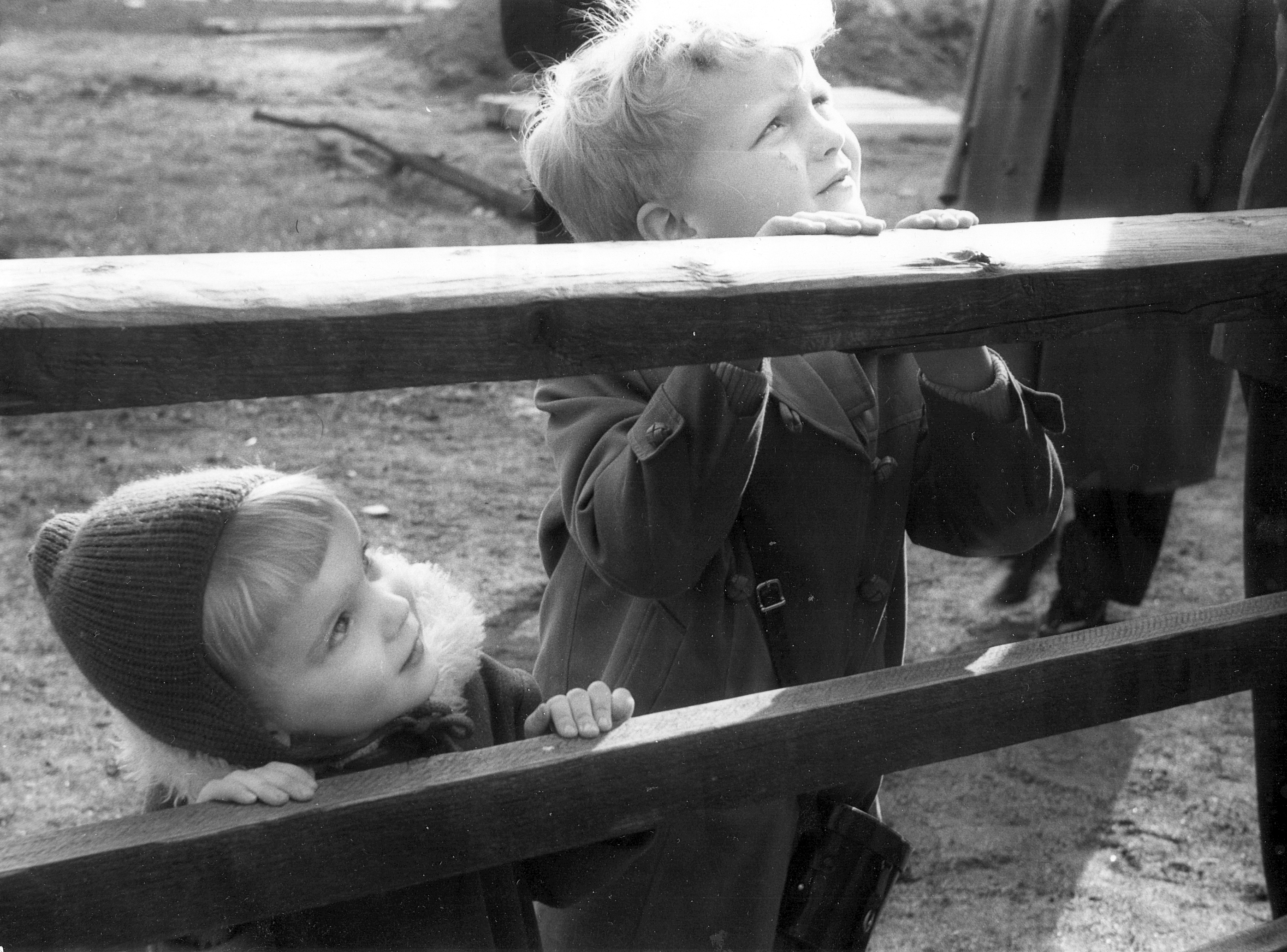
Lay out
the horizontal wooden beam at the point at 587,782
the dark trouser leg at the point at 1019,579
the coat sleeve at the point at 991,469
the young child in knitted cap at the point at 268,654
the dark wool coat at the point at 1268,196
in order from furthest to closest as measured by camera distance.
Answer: the dark trouser leg at the point at 1019,579 → the dark wool coat at the point at 1268,196 → the coat sleeve at the point at 991,469 → the young child in knitted cap at the point at 268,654 → the horizontal wooden beam at the point at 587,782

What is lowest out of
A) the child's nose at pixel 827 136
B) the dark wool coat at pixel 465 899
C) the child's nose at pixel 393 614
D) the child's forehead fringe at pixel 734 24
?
the dark wool coat at pixel 465 899

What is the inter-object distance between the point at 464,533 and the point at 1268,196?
2584mm

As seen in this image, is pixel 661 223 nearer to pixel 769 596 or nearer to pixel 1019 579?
pixel 769 596

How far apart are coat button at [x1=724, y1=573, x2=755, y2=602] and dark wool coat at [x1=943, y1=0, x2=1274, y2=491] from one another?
2.18 metres

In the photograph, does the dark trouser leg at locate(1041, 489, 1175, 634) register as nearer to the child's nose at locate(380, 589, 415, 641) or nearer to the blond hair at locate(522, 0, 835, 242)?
the blond hair at locate(522, 0, 835, 242)

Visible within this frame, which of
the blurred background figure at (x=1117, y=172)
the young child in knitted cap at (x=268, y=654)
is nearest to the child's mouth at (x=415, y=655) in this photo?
the young child in knitted cap at (x=268, y=654)

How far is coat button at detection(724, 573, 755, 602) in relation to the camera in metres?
1.63

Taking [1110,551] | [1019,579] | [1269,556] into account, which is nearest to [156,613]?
[1269,556]

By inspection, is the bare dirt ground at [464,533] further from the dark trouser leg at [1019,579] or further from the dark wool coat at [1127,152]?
the dark wool coat at [1127,152]

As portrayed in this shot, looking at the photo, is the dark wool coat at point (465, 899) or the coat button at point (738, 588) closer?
the dark wool coat at point (465, 899)

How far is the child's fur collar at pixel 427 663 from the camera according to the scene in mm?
1346

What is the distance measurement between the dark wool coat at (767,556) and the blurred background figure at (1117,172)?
1.99m

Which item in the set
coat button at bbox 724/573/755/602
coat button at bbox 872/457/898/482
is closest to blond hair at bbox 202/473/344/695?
coat button at bbox 724/573/755/602

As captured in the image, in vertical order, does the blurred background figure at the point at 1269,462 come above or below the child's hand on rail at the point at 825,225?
below
